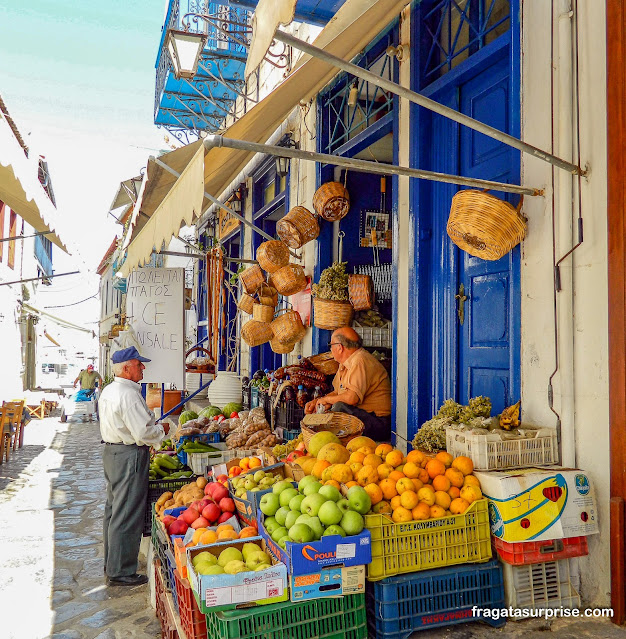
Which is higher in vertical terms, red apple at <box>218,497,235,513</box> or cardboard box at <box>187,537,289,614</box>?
red apple at <box>218,497,235,513</box>

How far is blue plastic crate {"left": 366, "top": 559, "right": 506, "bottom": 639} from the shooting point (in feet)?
9.52

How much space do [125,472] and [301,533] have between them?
7.94ft

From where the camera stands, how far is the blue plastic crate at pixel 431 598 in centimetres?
290

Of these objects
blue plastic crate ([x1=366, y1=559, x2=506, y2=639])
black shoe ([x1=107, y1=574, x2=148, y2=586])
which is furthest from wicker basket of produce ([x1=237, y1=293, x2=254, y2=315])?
blue plastic crate ([x1=366, y1=559, x2=506, y2=639])

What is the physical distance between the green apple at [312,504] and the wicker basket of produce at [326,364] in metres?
3.43

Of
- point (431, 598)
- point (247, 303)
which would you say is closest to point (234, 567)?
point (431, 598)

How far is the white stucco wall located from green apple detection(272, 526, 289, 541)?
1726 millimetres

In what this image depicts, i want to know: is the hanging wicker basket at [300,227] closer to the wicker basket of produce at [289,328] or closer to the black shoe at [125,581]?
the wicker basket of produce at [289,328]

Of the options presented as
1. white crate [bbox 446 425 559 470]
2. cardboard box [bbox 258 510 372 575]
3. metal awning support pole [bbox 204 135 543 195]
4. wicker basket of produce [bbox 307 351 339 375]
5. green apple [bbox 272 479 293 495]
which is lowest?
cardboard box [bbox 258 510 372 575]

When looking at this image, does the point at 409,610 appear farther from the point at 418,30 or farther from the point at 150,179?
the point at 150,179

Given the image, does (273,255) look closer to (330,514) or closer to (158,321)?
(158,321)

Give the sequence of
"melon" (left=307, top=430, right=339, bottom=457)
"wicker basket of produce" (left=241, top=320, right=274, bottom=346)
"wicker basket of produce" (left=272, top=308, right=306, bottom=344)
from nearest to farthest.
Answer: "melon" (left=307, top=430, right=339, bottom=457), "wicker basket of produce" (left=272, top=308, right=306, bottom=344), "wicker basket of produce" (left=241, top=320, right=274, bottom=346)

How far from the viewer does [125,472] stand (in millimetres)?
4715

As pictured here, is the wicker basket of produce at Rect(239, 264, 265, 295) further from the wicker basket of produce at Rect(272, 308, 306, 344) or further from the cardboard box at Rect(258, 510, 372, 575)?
the cardboard box at Rect(258, 510, 372, 575)
